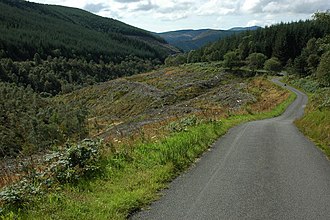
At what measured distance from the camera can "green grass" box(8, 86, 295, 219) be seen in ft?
22.2

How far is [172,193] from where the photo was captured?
330 inches

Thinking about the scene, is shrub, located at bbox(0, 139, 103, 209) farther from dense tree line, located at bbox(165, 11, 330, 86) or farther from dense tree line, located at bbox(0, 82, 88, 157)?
dense tree line, located at bbox(165, 11, 330, 86)

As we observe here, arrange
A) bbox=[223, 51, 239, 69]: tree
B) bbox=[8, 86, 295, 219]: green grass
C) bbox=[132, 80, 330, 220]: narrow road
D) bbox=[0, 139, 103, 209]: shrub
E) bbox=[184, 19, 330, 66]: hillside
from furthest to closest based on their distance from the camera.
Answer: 1. bbox=[184, 19, 330, 66]: hillside
2. bbox=[223, 51, 239, 69]: tree
3. bbox=[132, 80, 330, 220]: narrow road
4. bbox=[0, 139, 103, 209]: shrub
5. bbox=[8, 86, 295, 219]: green grass

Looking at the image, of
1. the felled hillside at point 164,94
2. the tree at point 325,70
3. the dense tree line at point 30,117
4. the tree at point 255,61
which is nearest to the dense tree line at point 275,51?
the tree at point 255,61

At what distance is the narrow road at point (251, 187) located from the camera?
7215 millimetres

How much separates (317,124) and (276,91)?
4897cm

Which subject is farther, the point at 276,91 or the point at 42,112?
the point at 42,112

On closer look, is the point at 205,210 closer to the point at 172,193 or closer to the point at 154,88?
the point at 172,193

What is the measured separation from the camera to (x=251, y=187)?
8.93 meters

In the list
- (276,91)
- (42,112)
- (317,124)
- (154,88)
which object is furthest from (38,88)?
(317,124)

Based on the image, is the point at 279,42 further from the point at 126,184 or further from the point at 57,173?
the point at 57,173

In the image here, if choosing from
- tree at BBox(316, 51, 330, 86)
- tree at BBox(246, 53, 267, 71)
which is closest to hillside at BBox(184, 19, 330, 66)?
tree at BBox(246, 53, 267, 71)

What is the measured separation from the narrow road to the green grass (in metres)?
0.39

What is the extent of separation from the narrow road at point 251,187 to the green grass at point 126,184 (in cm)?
39
